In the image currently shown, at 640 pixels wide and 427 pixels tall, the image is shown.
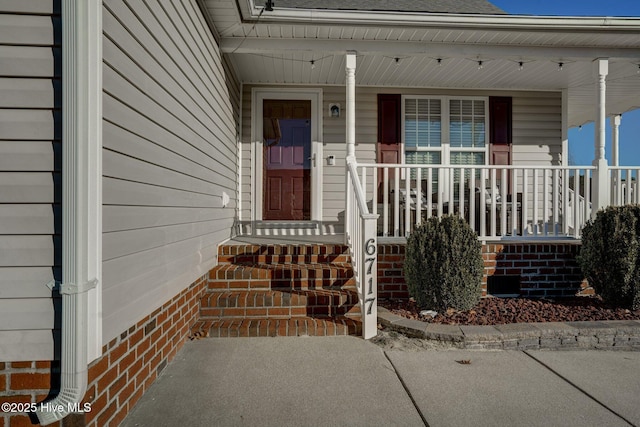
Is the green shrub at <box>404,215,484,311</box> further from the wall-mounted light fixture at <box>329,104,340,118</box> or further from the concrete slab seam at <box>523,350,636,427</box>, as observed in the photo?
the wall-mounted light fixture at <box>329,104,340,118</box>

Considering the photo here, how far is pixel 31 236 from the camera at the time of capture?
5.40 feet

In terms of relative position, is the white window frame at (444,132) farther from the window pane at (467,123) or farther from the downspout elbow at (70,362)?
the downspout elbow at (70,362)

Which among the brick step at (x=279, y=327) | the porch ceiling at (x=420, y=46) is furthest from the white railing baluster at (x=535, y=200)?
the brick step at (x=279, y=327)

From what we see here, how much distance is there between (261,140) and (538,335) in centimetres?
414

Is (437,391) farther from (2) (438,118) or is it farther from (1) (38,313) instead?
(2) (438,118)

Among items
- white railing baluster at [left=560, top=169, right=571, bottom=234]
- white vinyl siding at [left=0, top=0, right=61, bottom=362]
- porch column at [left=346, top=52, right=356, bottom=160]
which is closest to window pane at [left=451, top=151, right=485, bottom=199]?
white railing baluster at [left=560, top=169, right=571, bottom=234]

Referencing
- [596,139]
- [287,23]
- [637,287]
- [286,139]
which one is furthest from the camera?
[286,139]

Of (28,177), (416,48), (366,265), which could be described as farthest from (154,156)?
(416,48)

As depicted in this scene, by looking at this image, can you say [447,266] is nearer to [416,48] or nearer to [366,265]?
[366,265]

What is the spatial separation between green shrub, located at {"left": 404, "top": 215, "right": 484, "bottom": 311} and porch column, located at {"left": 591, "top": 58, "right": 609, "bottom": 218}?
210 centimetres

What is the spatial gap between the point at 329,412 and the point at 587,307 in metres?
2.98

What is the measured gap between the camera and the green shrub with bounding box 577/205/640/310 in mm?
3445

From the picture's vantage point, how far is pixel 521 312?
11.8 feet

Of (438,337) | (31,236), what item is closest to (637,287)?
(438,337)
